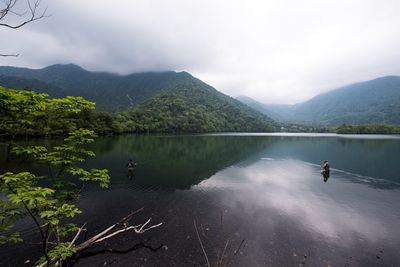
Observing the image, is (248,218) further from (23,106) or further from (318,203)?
(23,106)

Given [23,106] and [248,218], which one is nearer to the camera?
[23,106]

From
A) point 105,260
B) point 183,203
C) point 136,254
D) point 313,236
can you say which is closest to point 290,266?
point 313,236

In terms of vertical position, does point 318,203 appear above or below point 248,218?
above

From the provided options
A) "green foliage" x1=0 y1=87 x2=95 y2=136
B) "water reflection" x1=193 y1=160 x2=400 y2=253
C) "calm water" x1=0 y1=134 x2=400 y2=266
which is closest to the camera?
"green foliage" x1=0 y1=87 x2=95 y2=136

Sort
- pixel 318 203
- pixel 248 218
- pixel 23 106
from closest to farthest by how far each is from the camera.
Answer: pixel 23 106, pixel 248 218, pixel 318 203

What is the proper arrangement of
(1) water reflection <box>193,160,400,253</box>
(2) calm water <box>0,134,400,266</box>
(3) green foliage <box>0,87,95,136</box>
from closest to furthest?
(3) green foliage <box>0,87,95,136</box> < (2) calm water <box>0,134,400,266</box> < (1) water reflection <box>193,160,400,253</box>

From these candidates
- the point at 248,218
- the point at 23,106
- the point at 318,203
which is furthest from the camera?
the point at 318,203

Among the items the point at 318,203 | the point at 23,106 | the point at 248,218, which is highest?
the point at 23,106

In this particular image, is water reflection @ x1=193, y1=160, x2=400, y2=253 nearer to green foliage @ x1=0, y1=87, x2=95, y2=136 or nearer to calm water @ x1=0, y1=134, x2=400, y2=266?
calm water @ x1=0, y1=134, x2=400, y2=266

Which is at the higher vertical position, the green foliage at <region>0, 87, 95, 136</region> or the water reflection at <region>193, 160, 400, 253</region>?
the green foliage at <region>0, 87, 95, 136</region>

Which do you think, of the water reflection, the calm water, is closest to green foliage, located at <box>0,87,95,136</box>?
the calm water

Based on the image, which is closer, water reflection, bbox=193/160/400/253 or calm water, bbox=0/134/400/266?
calm water, bbox=0/134/400/266

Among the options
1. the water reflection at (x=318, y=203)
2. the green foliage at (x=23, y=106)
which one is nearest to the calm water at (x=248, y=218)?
the water reflection at (x=318, y=203)

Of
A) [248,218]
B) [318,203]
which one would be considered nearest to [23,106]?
[248,218]
